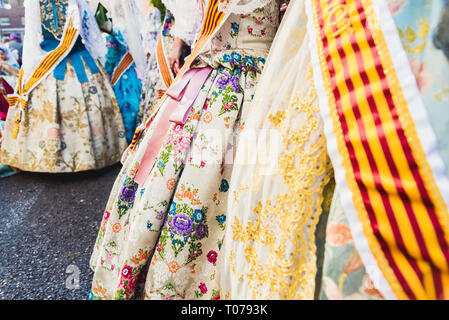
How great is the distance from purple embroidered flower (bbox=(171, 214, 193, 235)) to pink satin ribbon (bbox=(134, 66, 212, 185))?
19 centimetres

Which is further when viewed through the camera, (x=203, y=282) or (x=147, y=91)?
(x=147, y=91)

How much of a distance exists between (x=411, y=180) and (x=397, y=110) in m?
0.09

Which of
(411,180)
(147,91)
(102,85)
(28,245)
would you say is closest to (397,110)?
(411,180)

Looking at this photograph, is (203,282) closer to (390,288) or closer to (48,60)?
(390,288)

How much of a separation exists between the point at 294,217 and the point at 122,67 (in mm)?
2290

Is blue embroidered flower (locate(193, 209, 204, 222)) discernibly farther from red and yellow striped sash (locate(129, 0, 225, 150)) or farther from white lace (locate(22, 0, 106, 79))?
white lace (locate(22, 0, 106, 79))

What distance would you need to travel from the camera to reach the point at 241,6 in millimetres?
682

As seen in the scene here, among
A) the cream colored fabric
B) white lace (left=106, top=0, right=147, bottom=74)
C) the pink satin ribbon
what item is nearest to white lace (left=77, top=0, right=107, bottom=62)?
white lace (left=106, top=0, right=147, bottom=74)

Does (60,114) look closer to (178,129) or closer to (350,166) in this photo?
(178,129)

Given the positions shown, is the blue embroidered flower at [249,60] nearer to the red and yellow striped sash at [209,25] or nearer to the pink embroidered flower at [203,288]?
the red and yellow striped sash at [209,25]

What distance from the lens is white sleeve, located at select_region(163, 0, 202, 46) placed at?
0.84 metres

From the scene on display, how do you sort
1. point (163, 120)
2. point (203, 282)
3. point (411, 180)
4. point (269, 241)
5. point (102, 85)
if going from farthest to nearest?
1. point (102, 85)
2. point (163, 120)
3. point (203, 282)
4. point (269, 241)
5. point (411, 180)

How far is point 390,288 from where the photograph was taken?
34 cm

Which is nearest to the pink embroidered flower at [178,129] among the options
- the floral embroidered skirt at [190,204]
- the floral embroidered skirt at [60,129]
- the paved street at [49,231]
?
the floral embroidered skirt at [190,204]
